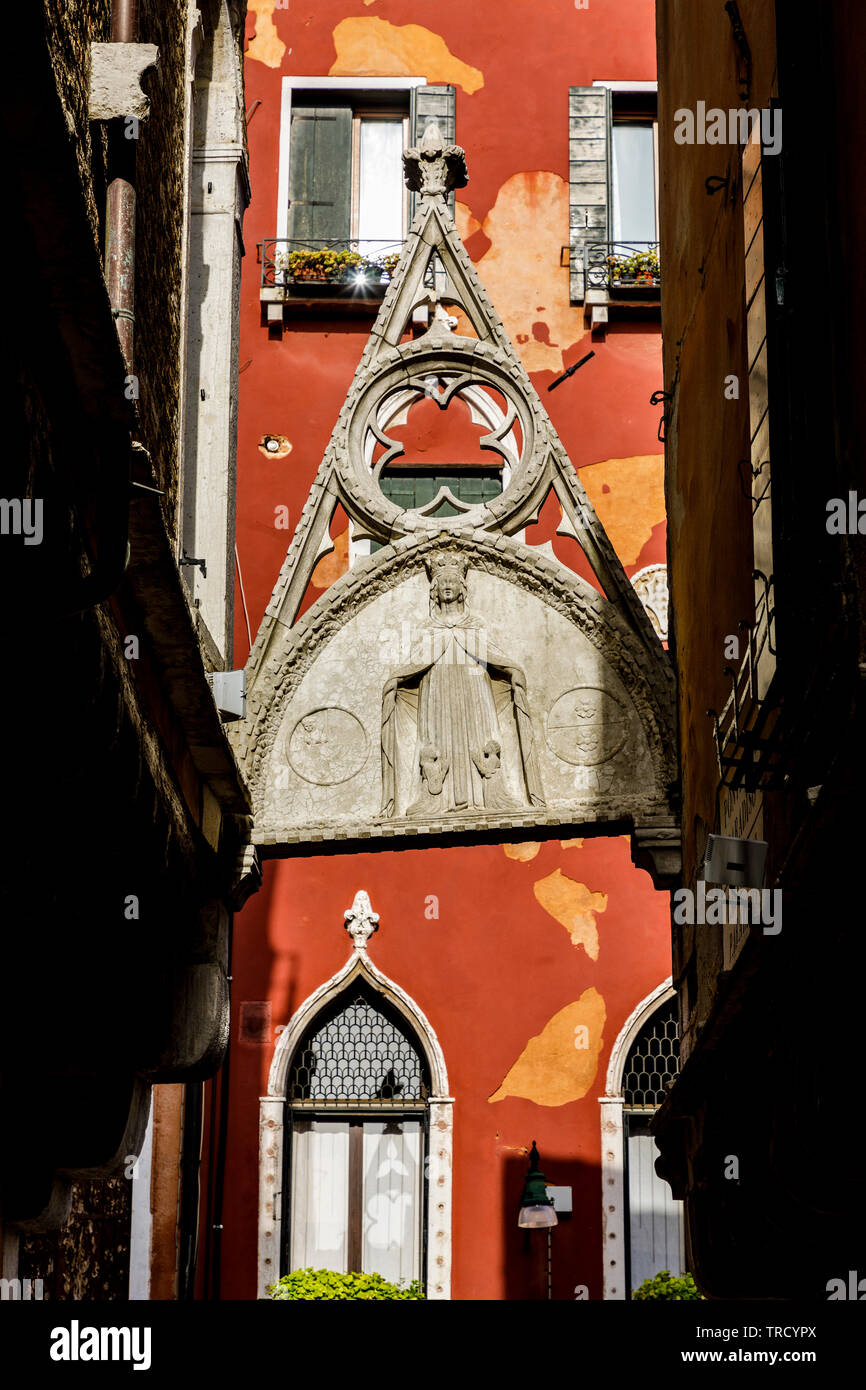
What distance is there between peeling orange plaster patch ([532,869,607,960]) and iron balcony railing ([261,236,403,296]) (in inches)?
187

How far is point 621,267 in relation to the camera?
51.3ft

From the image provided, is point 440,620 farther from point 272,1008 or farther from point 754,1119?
point 272,1008

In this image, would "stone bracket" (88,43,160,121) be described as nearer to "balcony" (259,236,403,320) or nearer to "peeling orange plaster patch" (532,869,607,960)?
"peeling orange plaster patch" (532,869,607,960)

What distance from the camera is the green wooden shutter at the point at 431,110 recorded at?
1611cm

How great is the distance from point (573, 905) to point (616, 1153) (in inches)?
67.3

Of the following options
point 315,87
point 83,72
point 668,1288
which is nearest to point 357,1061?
point 668,1288

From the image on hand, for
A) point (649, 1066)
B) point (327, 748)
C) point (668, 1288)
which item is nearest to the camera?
point (327, 748)

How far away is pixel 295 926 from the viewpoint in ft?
47.1

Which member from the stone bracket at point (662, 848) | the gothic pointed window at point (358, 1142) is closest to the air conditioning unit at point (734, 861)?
the stone bracket at point (662, 848)

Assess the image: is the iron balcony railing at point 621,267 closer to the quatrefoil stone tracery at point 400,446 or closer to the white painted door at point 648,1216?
the white painted door at point 648,1216

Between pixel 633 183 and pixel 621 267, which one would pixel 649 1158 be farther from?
pixel 633 183

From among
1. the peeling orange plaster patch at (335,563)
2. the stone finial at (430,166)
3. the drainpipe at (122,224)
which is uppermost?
the peeling orange plaster patch at (335,563)

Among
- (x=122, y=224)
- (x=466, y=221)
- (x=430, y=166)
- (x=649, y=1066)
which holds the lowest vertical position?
(x=649, y=1066)

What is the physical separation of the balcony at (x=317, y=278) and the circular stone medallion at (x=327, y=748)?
25.8 ft
